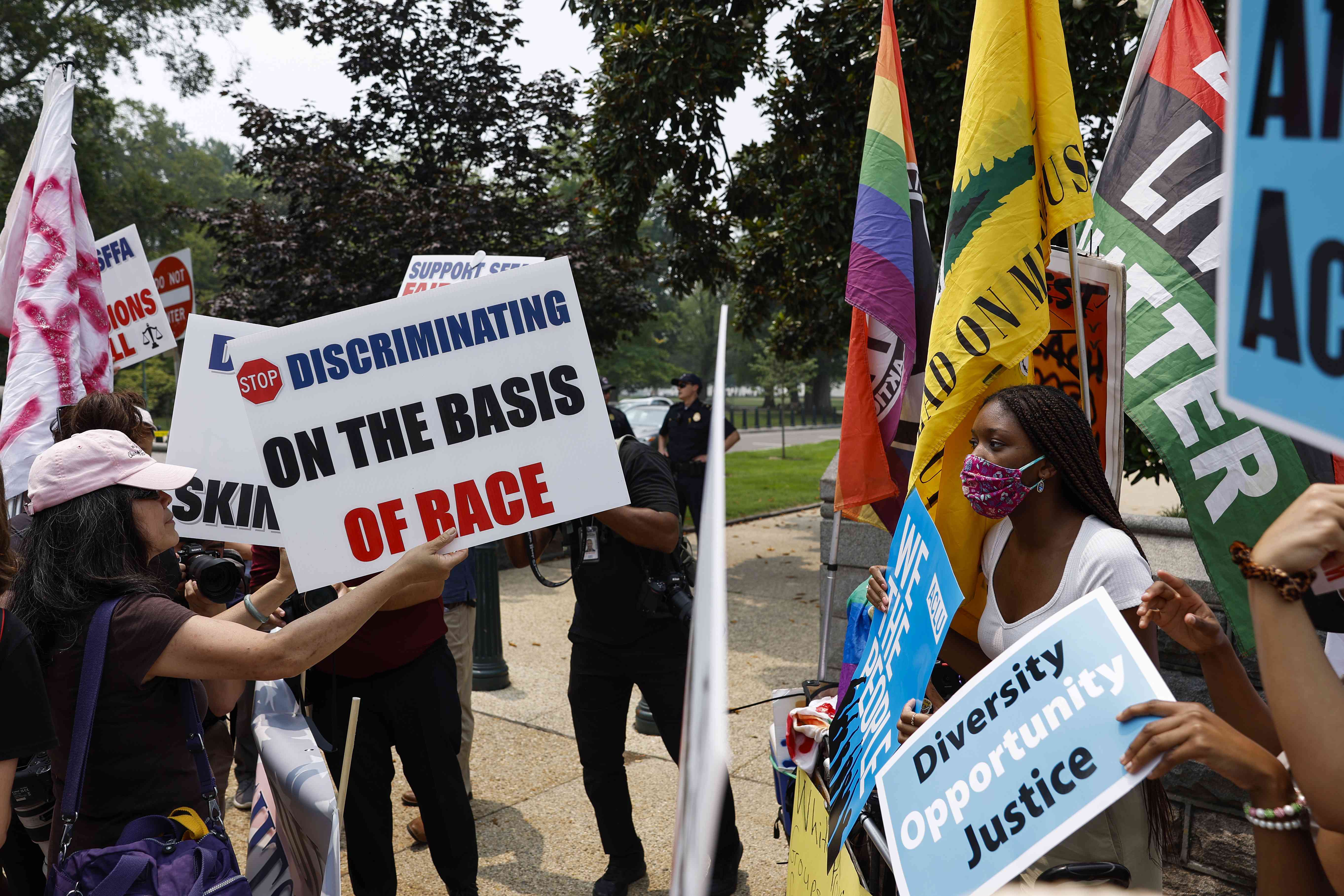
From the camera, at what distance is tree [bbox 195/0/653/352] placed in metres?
9.82

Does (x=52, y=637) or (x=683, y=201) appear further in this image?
(x=683, y=201)

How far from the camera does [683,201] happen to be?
9664mm

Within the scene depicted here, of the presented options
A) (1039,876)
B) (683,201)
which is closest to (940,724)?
(1039,876)

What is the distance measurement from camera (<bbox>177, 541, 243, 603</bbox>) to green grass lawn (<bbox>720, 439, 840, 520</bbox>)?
7953 millimetres

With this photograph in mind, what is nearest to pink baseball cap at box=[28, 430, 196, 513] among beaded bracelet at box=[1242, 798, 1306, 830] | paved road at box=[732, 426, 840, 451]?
beaded bracelet at box=[1242, 798, 1306, 830]

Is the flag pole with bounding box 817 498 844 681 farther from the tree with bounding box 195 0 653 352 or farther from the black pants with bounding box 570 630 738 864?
the tree with bounding box 195 0 653 352

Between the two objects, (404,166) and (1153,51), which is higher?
(404,166)

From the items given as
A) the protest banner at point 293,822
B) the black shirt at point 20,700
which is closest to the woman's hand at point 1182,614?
the protest banner at point 293,822

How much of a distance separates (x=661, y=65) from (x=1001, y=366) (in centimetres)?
603

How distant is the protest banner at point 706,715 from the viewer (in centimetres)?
81

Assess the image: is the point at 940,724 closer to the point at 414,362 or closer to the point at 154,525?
the point at 414,362

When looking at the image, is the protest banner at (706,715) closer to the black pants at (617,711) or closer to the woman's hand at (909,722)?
the woman's hand at (909,722)

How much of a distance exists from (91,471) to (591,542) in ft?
5.98

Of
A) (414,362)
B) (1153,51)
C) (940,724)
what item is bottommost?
(940,724)
